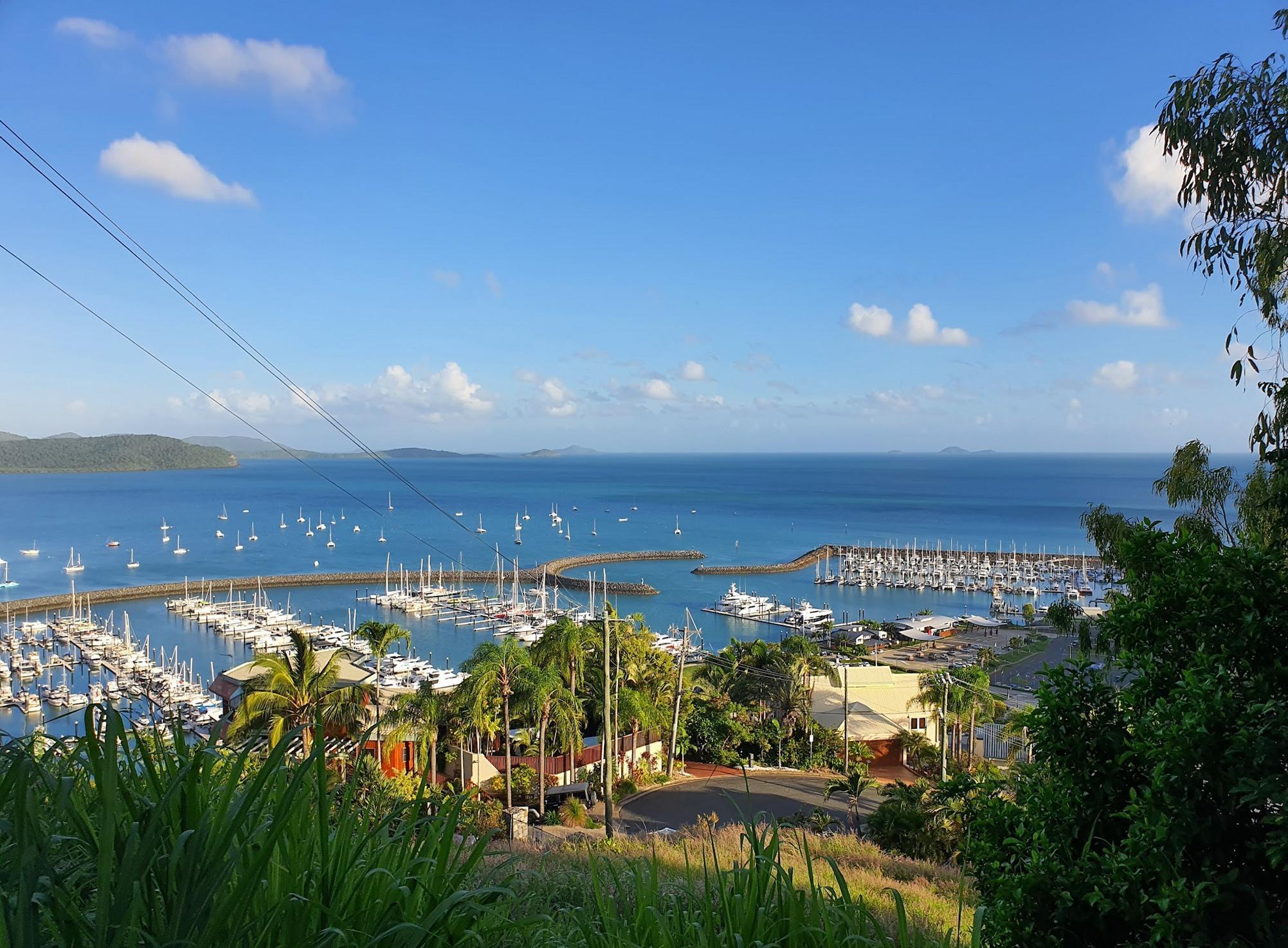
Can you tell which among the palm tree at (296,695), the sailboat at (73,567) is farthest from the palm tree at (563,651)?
the sailboat at (73,567)

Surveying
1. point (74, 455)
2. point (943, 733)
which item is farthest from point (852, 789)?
point (74, 455)

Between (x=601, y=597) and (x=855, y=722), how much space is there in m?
34.9

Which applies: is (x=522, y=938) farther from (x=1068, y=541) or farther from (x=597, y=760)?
(x=1068, y=541)

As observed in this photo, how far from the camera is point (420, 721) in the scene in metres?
15.0

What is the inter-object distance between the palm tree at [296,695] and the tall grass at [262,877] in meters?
9.33

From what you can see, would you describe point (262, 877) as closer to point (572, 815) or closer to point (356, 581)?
point (572, 815)

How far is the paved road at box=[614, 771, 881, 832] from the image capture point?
1449 cm

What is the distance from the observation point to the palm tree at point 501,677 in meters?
15.3

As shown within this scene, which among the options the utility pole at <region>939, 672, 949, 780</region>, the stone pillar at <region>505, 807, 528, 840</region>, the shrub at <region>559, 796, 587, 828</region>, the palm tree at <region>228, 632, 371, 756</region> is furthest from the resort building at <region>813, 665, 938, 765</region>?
the palm tree at <region>228, 632, 371, 756</region>

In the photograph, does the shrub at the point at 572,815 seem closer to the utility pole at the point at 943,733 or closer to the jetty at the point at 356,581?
the utility pole at the point at 943,733

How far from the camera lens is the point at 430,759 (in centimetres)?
1600

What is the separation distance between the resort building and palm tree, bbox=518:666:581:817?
7762mm

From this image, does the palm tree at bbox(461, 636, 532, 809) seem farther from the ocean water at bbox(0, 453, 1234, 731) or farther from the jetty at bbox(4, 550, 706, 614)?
the jetty at bbox(4, 550, 706, 614)

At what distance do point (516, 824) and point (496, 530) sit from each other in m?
82.2
